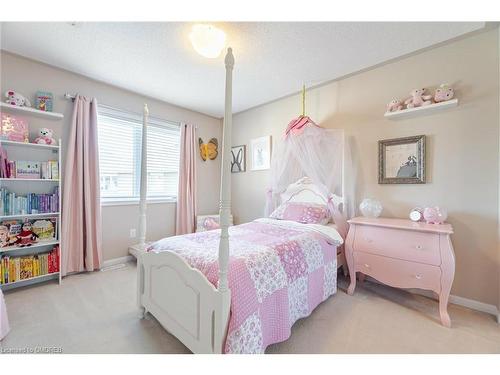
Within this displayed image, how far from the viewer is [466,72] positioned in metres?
2.03

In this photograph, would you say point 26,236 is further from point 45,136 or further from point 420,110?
point 420,110

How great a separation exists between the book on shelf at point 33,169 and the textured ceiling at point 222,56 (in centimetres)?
116

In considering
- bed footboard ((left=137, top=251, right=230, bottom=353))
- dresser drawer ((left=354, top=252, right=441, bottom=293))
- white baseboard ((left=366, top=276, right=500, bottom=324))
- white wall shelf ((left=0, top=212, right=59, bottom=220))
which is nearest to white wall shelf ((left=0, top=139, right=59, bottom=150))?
white wall shelf ((left=0, top=212, right=59, bottom=220))

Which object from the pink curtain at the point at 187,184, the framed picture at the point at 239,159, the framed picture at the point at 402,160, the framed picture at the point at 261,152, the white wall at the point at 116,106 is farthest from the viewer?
the framed picture at the point at 239,159

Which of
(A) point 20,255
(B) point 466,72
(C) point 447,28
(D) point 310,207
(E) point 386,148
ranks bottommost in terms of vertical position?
(A) point 20,255

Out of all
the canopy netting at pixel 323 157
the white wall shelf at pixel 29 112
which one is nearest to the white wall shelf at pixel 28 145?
the white wall shelf at pixel 29 112

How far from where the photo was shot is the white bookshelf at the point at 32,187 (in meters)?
2.25

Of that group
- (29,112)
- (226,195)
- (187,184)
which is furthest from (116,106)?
(226,195)

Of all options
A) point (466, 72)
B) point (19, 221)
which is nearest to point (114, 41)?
point (19, 221)

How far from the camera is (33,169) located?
235cm

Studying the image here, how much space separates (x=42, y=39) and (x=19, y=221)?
6.17 ft

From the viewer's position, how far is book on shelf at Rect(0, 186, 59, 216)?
218 cm

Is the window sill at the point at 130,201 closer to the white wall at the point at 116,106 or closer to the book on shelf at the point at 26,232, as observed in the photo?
the white wall at the point at 116,106
